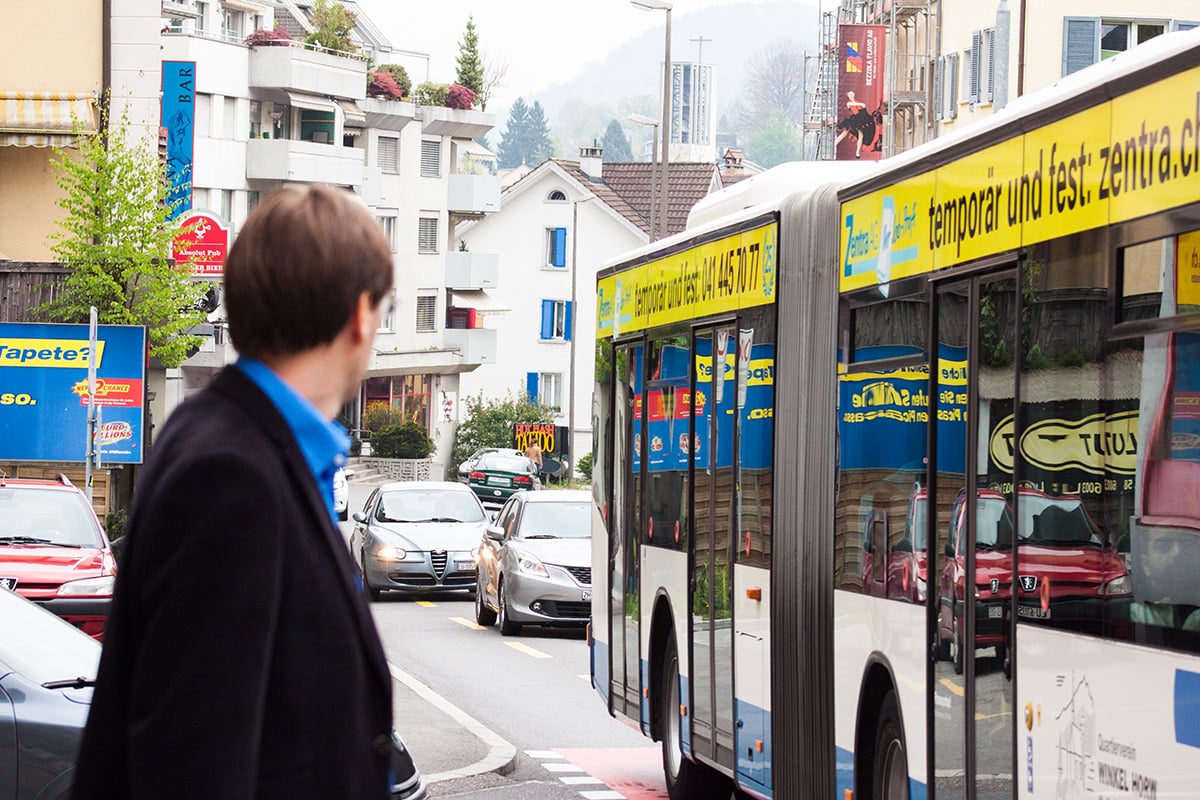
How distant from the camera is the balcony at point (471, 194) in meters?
85.8

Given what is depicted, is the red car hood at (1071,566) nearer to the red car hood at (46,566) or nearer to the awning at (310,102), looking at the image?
the red car hood at (46,566)

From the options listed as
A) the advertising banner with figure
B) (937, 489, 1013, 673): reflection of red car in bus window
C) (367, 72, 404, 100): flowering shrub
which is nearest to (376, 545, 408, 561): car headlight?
the advertising banner with figure

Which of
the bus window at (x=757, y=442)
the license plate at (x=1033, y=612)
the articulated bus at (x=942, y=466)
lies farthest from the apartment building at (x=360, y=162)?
the license plate at (x=1033, y=612)

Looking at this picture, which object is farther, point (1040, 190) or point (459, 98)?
point (459, 98)

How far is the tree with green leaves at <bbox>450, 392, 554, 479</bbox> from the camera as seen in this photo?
7944 cm

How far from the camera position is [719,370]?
413 inches

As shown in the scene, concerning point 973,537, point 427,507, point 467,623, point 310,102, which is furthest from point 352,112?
point 973,537

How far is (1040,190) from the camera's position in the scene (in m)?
6.28

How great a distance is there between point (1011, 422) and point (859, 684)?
207cm

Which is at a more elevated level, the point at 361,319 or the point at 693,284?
the point at 693,284

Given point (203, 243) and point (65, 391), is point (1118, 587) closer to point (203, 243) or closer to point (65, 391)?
point (65, 391)

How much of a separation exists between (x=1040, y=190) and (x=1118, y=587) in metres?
1.35

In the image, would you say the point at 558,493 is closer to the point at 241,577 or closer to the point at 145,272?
the point at 145,272

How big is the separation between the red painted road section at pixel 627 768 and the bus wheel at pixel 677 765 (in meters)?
0.41
